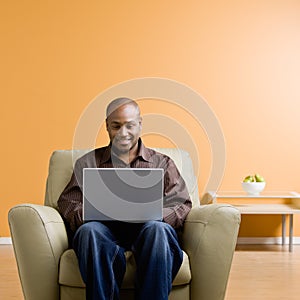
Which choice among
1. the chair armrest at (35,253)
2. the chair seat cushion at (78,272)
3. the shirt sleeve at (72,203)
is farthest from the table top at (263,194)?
the chair armrest at (35,253)

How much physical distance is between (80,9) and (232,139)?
1.56 meters

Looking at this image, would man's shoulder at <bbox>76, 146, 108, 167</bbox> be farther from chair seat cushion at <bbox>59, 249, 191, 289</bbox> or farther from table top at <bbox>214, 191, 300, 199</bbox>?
table top at <bbox>214, 191, 300, 199</bbox>

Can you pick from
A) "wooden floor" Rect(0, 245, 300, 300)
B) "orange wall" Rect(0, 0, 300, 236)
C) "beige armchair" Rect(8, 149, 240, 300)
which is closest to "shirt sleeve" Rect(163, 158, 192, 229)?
"beige armchair" Rect(8, 149, 240, 300)

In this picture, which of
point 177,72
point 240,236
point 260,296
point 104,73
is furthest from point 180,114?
point 260,296

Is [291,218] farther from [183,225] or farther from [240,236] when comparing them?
[183,225]

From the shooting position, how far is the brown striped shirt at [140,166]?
9.76 feet

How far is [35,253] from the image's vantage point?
2.76 meters

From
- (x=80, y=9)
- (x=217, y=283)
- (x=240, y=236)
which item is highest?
(x=80, y=9)

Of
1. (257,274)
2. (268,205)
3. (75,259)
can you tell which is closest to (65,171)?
(75,259)

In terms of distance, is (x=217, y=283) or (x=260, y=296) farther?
(x=260, y=296)

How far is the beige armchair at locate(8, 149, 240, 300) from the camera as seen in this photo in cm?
275

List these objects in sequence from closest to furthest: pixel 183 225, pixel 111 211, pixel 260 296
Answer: pixel 111 211, pixel 183 225, pixel 260 296

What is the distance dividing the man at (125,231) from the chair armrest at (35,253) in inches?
4.9

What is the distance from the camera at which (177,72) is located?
A: 16.9 feet
